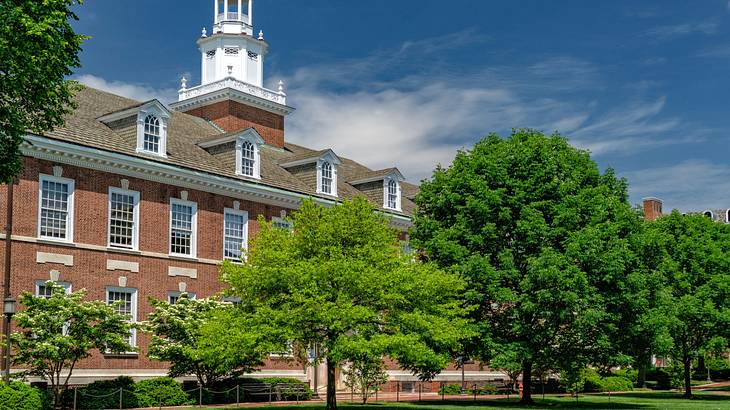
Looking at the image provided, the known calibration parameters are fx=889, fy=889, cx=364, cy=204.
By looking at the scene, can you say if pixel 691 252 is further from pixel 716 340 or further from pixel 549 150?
pixel 549 150

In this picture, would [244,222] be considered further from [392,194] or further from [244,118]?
[392,194]

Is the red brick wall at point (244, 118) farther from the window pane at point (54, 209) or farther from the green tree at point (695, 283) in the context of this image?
the green tree at point (695, 283)

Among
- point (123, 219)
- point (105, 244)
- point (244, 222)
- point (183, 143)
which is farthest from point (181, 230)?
point (183, 143)

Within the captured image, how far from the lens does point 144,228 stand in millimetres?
37438

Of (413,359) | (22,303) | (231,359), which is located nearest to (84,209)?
(22,303)

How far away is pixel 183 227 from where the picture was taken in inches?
1555

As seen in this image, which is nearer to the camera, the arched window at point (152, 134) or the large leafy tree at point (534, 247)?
the large leafy tree at point (534, 247)

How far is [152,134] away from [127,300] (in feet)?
23.8

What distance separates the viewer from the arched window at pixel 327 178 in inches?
1876

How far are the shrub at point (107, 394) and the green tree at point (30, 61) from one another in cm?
1035

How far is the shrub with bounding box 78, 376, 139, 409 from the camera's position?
31.1 meters

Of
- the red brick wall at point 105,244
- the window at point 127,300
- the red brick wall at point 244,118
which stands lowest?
the window at point 127,300

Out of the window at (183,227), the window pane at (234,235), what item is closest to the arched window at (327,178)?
the window pane at (234,235)

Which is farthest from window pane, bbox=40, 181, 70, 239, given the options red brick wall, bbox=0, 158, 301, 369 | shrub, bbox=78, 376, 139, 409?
shrub, bbox=78, 376, 139, 409
